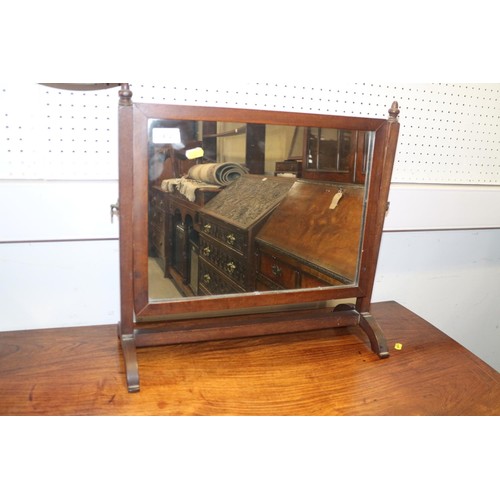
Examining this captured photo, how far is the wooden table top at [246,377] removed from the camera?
0.72 m

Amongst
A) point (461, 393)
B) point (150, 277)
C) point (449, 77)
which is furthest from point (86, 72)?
point (461, 393)

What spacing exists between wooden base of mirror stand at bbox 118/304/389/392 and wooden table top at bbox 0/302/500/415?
3 cm

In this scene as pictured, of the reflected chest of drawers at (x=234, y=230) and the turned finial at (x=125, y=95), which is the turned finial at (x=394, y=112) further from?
the turned finial at (x=125, y=95)

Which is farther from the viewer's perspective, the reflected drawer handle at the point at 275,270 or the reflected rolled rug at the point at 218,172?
the reflected drawer handle at the point at 275,270

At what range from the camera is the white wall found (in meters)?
0.87

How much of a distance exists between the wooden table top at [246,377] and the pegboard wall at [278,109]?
389 millimetres

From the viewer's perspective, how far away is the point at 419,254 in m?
1.35

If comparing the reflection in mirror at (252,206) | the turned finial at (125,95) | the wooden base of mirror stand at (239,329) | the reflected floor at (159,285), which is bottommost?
the wooden base of mirror stand at (239,329)

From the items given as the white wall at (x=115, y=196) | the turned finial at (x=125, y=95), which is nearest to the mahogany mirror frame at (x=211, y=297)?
the turned finial at (x=125, y=95)

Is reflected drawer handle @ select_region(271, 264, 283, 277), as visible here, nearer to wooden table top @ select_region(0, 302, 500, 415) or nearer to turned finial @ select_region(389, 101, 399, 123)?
wooden table top @ select_region(0, 302, 500, 415)

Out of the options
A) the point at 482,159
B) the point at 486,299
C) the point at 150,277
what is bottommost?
the point at 486,299

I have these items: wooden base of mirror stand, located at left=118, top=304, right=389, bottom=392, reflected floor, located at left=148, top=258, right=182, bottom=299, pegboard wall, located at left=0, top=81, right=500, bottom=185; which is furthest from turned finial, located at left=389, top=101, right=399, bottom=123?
reflected floor, located at left=148, top=258, right=182, bottom=299

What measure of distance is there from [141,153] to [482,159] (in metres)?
1.06

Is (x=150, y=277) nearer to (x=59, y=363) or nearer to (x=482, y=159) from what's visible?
(x=59, y=363)
